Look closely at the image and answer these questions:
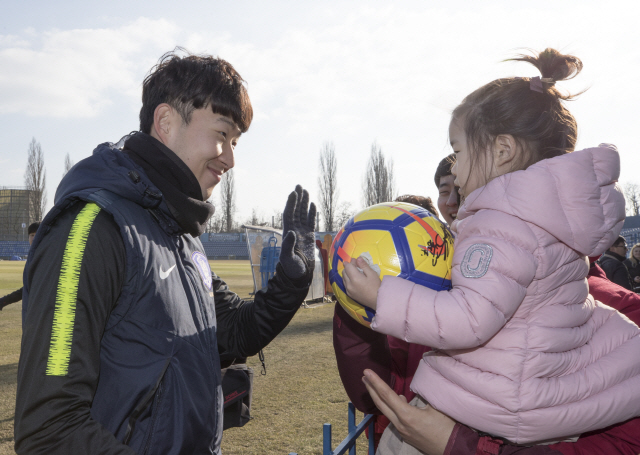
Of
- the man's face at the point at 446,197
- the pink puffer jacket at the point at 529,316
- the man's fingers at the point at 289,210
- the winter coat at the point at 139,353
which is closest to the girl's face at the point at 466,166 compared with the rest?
the pink puffer jacket at the point at 529,316

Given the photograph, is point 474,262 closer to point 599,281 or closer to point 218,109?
point 599,281

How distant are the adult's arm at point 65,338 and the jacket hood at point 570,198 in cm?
130

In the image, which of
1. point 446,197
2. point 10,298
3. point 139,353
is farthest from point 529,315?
point 10,298

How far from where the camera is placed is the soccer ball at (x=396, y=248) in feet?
6.17

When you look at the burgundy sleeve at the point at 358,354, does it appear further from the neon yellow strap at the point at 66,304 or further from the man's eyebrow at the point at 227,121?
the neon yellow strap at the point at 66,304

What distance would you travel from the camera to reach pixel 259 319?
90.2 inches

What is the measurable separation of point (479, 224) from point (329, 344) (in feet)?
26.1

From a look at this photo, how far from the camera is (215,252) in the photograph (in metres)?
52.8

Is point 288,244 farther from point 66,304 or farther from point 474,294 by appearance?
point 66,304

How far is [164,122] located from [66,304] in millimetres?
895

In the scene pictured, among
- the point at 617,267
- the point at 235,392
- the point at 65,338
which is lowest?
the point at 235,392

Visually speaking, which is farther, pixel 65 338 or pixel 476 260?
pixel 476 260

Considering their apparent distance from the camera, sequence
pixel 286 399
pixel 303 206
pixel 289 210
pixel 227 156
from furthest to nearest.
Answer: pixel 286 399 → pixel 303 206 → pixel 289 210 → pixel 227 156

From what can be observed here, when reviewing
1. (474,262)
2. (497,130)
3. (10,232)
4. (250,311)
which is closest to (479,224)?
(474,262)
